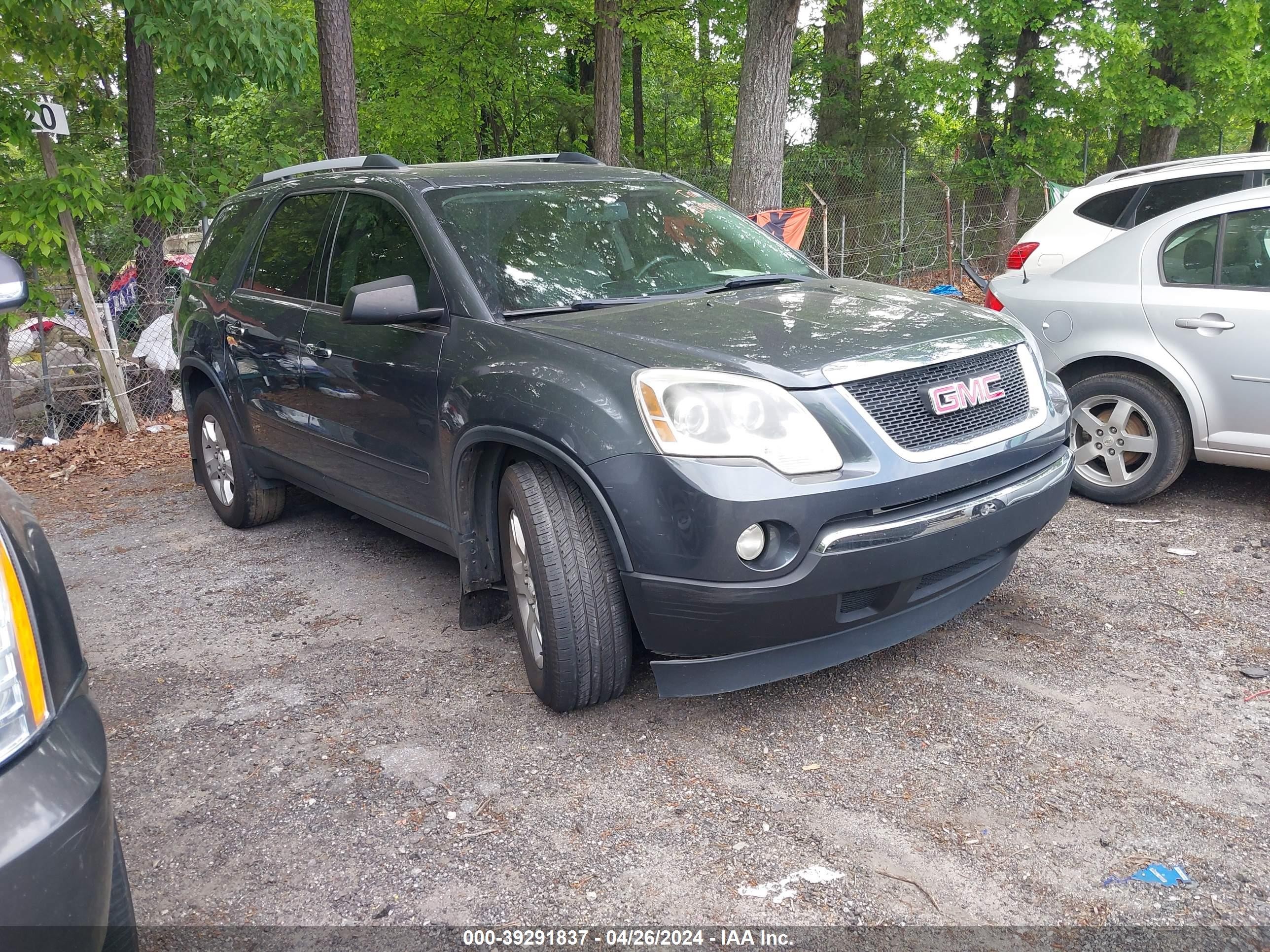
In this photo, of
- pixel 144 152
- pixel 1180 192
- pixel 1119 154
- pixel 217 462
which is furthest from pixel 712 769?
pixel 1119 154

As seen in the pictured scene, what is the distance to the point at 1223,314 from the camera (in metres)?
5.02

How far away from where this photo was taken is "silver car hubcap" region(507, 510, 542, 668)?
3535 mm

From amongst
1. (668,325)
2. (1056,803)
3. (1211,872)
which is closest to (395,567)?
(668,325)

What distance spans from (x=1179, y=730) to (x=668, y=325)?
2.08 metres

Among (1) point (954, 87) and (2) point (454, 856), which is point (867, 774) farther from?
(1) point (954, 87)

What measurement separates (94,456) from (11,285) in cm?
687

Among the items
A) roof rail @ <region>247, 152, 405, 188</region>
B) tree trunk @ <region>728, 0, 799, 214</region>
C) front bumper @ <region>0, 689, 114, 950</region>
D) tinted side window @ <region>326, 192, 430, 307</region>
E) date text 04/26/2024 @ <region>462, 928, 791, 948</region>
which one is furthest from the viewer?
tree trunk @ <region>728, 0, 799, 214</region>

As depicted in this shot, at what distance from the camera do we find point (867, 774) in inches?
123

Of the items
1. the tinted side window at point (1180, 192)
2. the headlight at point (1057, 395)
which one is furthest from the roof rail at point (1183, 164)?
the headlight at point (1057, 395)

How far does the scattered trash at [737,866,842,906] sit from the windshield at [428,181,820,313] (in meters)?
2.11

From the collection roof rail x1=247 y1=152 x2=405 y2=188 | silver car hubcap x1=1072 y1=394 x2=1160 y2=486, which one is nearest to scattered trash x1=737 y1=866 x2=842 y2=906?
roof rail x1=247 y1=152 x2=405 y2=188

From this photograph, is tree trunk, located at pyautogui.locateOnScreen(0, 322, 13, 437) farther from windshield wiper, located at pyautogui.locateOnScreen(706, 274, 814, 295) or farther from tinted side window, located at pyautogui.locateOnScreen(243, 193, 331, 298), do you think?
windshield wiper, located at pyautogui.locateOnScreen(706, 274, 814, 295)

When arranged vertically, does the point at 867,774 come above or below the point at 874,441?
below

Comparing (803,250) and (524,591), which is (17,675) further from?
(803,250)
